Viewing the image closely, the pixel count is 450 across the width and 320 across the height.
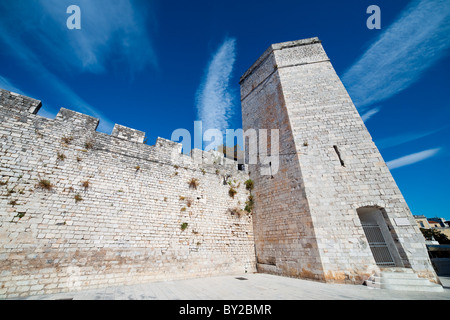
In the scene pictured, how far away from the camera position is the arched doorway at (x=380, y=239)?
18.9 ft

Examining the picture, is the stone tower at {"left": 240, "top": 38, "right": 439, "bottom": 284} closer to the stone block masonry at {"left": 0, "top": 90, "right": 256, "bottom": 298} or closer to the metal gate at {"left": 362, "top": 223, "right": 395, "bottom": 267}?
the metal gate at {"left": 362, "top": 223, "right": 395, "bottom": 267}

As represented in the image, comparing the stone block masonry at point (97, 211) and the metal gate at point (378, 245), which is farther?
the metal gate at point (378, 245)

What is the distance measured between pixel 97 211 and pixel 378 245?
31.9 ft

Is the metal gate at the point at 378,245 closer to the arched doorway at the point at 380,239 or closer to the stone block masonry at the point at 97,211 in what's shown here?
the arched doorway at the point at 380,239

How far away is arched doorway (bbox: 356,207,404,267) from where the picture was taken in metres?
5.76

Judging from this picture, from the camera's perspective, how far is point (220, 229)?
8125 mm

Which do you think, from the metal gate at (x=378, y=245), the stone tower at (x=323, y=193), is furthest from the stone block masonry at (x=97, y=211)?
the metal gate at (x=378, y=245)

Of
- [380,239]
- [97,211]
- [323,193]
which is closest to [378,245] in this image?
[380,239]

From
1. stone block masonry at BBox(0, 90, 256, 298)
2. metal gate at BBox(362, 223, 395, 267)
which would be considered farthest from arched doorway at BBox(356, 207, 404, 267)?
stone block masonry at BBox(0, 90, 256, 298)

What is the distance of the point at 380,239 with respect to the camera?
619cm

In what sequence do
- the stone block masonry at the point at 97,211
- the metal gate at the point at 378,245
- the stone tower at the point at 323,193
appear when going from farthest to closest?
the metal gate at the point at 378,245 → the stone tower at the point at 323,193 → the stone block masonry at the point at 97,211

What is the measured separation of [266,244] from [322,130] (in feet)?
18.9

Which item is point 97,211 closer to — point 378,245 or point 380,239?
point 378,245

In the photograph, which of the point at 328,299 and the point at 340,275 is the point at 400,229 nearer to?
the point at 340,275
